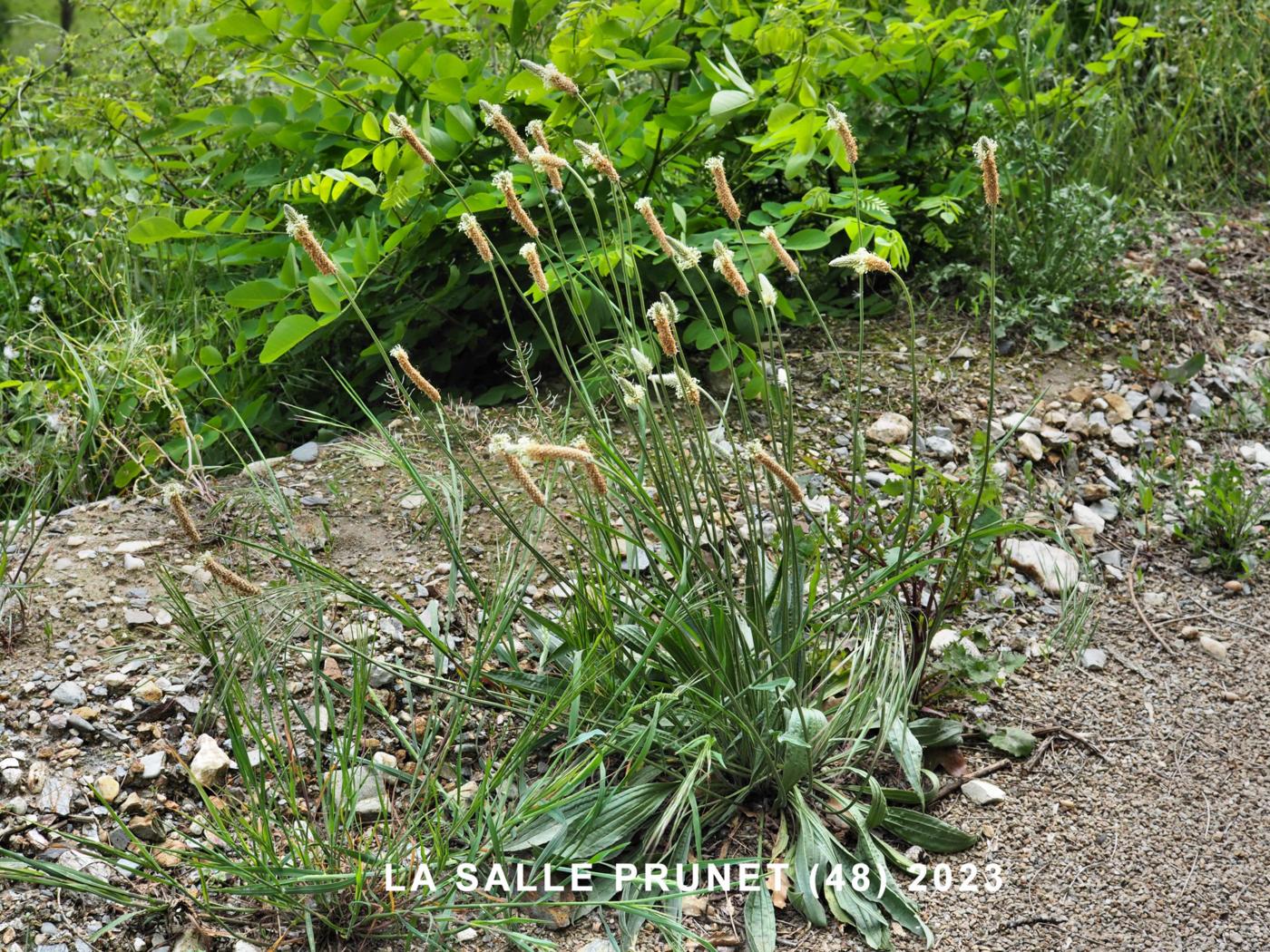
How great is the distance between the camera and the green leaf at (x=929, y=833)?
2123 millimetres

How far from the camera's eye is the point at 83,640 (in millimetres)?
2500

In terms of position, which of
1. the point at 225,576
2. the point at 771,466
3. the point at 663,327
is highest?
the point at 663,327

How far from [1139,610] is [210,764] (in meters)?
2.06

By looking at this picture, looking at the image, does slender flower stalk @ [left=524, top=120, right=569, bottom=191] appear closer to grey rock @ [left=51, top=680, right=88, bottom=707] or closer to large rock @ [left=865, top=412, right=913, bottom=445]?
grey rock @ [left=51, top=680, right=88, bottom=707]

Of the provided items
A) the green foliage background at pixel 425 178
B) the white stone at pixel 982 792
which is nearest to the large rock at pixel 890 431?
the green foliage background at pixel 425 178

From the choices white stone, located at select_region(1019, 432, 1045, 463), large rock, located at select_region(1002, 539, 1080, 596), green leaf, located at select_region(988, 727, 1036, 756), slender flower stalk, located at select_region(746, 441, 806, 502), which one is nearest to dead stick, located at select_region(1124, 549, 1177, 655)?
large rock, located at select_region(1002, 539, 1080, 596)

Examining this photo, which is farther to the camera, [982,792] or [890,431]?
[890,431]

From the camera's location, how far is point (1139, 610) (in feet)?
9.21

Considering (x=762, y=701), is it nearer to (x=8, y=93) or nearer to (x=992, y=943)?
(x=992, y=943)

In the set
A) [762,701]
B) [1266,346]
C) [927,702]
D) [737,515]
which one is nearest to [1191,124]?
[1266,346]

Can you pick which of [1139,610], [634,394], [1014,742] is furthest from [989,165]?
[1139,610]

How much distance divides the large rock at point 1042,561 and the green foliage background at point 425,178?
752 millimetres

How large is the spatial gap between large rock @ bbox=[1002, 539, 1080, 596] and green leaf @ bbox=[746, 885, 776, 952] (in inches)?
46.8

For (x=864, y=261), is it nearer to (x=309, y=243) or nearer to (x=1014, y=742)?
(x=309, y=243)
